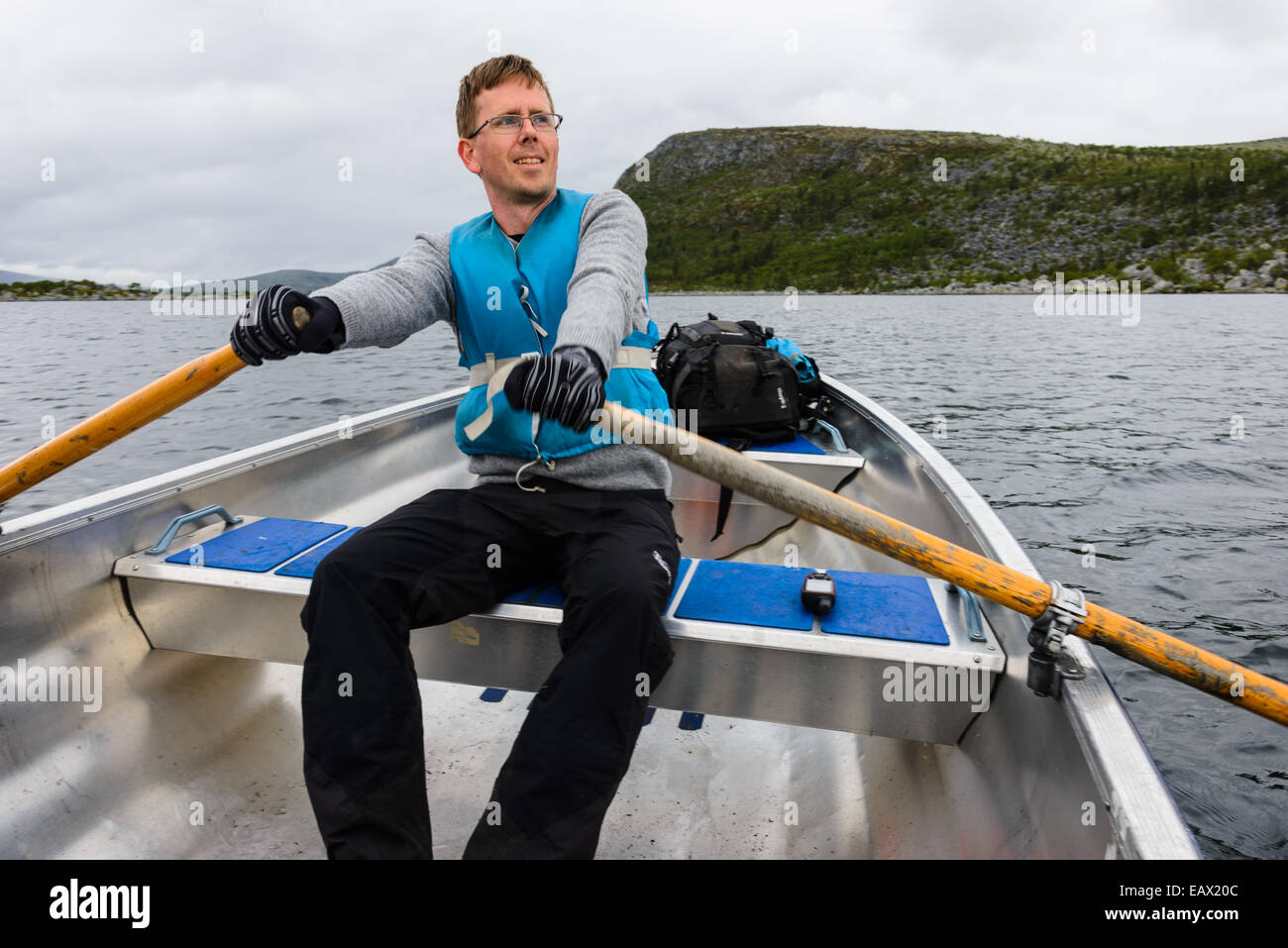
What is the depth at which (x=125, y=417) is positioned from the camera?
2.27m

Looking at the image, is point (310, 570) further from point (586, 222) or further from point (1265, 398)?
point (1265, 398)

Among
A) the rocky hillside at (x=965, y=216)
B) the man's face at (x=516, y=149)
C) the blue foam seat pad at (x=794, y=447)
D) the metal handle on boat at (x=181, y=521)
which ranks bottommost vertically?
the metal handle on boat at (x=181, y=521)

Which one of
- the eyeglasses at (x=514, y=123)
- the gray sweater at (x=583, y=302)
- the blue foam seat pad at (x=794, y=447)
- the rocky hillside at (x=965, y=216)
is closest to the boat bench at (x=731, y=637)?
the gray sweater at (x=583, y=302)

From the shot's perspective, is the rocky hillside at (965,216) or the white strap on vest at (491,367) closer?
the white strap on vest at (491,367)

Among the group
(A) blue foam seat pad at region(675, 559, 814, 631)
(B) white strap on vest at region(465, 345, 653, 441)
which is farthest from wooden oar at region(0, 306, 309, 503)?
(A) blue foam seat pad at region(675, 559, 814, 631)

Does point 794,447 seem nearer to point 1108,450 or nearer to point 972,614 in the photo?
point 972,614

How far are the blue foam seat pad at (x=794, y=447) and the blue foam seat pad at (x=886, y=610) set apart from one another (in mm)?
2021

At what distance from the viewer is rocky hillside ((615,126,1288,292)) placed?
76875 mm

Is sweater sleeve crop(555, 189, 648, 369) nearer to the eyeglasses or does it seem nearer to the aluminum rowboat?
the eyeglasses

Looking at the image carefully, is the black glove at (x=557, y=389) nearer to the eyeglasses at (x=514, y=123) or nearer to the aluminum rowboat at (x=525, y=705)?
the aluminum rowboat at (x=525, y=705)

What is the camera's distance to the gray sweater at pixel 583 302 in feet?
6.93

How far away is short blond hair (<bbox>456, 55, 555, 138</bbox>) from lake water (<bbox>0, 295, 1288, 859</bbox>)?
12.9ft

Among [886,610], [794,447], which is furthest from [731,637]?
[794,447]

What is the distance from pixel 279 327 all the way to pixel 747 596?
154 cm
